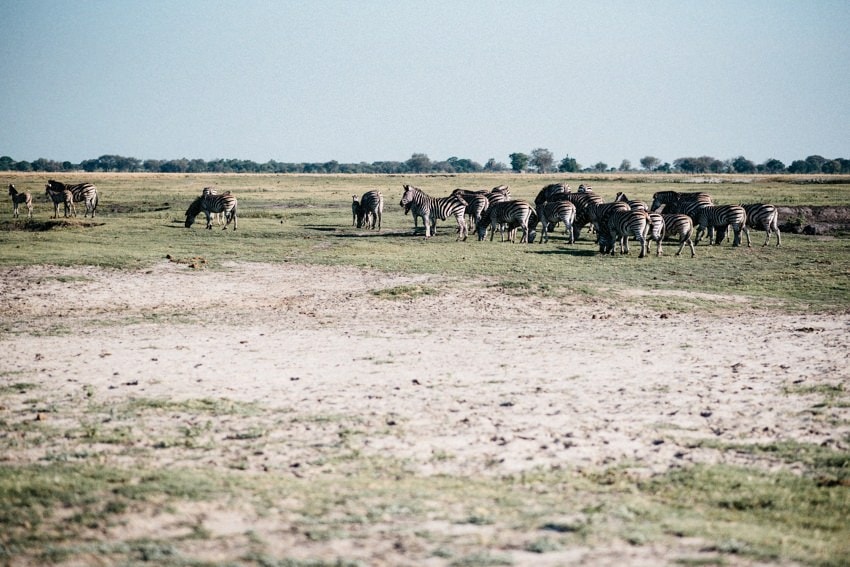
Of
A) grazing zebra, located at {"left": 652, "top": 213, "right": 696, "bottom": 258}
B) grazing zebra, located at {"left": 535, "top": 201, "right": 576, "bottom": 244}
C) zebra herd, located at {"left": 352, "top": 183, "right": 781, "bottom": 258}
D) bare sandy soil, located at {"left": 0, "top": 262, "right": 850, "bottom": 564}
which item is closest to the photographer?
bare sandy soil, located at {"left": 0, "top": 262, "right": 850, "bottom": 564}

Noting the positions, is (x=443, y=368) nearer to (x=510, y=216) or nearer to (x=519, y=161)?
(x=510, y=216)

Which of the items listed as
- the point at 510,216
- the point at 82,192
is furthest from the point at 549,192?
the point at 82,192

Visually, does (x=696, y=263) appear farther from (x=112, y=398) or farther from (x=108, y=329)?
(x=112, y=398)

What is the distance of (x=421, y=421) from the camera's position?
281 inches

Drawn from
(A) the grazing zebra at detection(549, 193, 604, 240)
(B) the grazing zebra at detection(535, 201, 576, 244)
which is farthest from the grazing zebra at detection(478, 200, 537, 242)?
(A) the grazing zebra at detection(549, 193, 604, 240)

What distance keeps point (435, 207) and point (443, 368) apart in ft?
55.3

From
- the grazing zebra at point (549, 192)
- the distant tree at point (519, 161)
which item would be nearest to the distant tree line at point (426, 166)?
the distant tree at point (519, 161)

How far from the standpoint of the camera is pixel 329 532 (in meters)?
4.73

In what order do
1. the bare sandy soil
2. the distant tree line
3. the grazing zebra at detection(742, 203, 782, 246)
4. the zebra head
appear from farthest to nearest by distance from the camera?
the distant tree line < the zebra head < the grazing zebra at detection(742, 203, 782, 246) < the bare sandy soil

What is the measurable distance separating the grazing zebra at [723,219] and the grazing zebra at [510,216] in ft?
17.6

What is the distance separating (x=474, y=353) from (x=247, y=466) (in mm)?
4532

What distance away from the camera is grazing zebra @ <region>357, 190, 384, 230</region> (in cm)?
2714

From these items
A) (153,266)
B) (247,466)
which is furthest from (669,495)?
(153,266)

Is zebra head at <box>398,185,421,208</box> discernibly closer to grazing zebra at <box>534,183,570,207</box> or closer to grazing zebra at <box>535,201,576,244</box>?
grazing zebra at <box>535,201,576,244</box>
